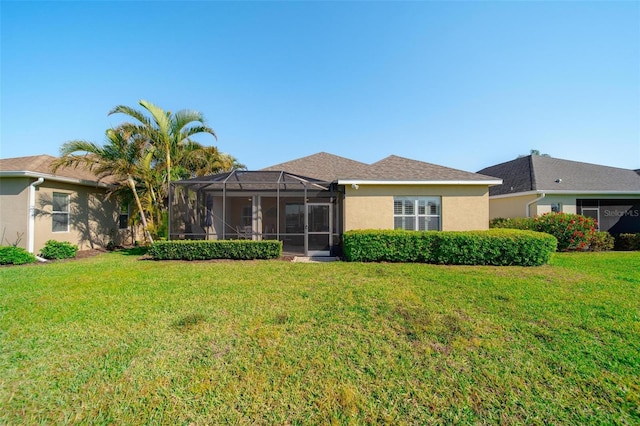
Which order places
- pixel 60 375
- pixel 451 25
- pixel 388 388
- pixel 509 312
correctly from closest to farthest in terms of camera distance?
pixel 388 388 < pixel 60 375 < pixel 509 312 < pixel 451 25

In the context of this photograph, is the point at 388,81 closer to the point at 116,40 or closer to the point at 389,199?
the point at 389,199

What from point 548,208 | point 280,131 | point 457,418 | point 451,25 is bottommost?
point 457,418

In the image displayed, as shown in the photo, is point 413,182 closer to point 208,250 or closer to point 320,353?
point 208,250

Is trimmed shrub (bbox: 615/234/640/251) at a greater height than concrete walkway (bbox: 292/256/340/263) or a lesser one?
greater

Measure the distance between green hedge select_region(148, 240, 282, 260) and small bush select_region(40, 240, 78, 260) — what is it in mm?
3880

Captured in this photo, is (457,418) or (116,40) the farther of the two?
(116,40)

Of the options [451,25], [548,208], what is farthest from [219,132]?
[548,208]

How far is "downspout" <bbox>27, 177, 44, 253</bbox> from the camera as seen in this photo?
10094 mm

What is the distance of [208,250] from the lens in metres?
9.62

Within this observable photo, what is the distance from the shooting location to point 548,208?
45.4ft

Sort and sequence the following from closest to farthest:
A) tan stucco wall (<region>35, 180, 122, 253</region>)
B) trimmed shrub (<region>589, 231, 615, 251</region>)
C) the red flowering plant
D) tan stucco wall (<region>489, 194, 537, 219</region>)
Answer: tan stucco wall (<region>35, 180, 122, 253</region>) < the red flowering plant < trimmed shrub (<region>589, 231, 615, 251</region>) < tan stucco wall (<region>489, 194, 537, 219</region>)

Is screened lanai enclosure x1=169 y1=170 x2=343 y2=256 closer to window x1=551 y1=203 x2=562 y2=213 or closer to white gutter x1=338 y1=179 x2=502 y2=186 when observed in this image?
white gutter x1=338 y1=179 x2=502 y2=186

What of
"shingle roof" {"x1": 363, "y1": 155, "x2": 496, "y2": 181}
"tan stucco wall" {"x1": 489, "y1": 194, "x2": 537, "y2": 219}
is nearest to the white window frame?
"shingle roof" {"x1": 363, "y1": 155, "x2": 496, "y2": 181}

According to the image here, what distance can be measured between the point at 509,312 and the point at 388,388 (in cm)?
332
